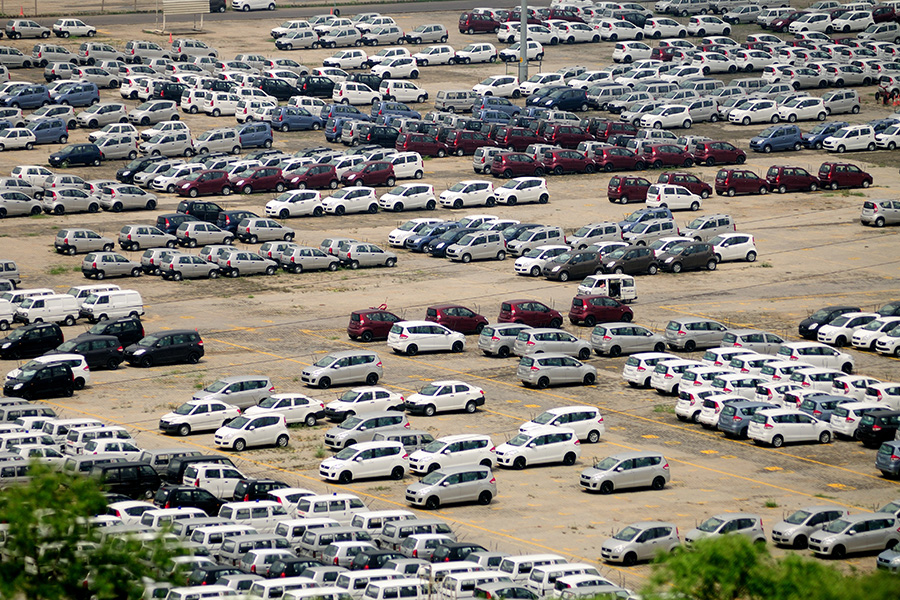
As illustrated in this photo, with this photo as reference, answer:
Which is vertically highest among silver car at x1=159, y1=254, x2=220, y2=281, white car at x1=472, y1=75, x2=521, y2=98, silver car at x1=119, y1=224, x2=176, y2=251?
white car at x1=472, y1=75, x2=521, y2=98

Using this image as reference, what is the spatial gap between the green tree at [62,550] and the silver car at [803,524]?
20.9 metres

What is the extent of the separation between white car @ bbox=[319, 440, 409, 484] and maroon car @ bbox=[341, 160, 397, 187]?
37495 millimetres

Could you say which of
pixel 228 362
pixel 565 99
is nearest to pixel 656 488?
pixel 228 362

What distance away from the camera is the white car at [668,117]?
9738 cm

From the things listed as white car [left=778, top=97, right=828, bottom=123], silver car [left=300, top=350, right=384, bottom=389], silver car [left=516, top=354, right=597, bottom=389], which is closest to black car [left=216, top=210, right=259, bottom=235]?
silver car [left=300, top=350, right=384, bottom=389]

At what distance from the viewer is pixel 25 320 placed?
59562 millimetres

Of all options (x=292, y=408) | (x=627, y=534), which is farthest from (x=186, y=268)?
(x=627, y=534)

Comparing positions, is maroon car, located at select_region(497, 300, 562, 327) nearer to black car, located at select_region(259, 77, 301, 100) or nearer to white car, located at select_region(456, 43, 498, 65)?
black car, located at select_region(259, 77, 301, 100)

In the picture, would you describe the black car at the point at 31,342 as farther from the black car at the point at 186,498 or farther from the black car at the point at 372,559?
the black car at the point at 372,559

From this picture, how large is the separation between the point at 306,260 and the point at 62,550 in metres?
43.7

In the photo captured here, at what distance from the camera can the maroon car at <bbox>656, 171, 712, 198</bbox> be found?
271 feet

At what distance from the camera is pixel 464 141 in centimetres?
9188

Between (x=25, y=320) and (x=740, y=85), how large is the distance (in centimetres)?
6163

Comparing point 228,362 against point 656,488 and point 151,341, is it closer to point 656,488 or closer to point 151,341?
point 151,341
